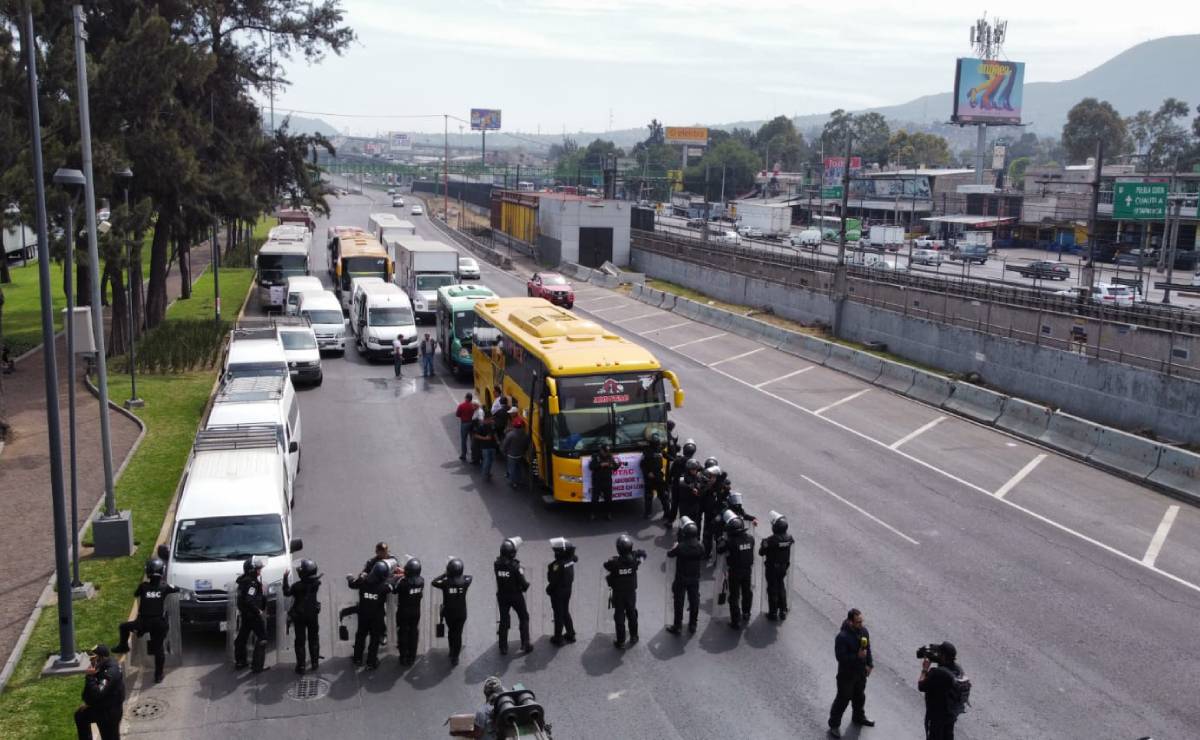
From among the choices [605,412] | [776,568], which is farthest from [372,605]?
[605,412]

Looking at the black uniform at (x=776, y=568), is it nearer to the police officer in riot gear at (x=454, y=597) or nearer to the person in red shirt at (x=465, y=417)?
the police officer in riot gear at (x=454, y=597)

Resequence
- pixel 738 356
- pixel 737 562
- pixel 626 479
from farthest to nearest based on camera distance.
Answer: pixel 738 356 < pixel 626 479 < pixel 737 562

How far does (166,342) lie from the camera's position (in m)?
31.8

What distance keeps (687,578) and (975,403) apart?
15778mm

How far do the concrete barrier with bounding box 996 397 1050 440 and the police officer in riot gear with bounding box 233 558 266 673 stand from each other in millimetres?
18258

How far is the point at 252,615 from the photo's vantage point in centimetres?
1180

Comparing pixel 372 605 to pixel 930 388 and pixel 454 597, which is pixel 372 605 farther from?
pixel 930 388

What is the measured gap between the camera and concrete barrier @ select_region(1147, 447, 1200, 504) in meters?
19.8

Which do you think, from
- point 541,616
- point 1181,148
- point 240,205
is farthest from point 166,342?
point 1181,148

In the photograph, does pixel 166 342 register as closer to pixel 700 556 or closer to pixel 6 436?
pixel 6 436

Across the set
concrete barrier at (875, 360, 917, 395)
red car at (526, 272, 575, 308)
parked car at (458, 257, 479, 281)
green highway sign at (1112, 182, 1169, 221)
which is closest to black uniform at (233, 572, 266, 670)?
concrete barrier at (875, 360, 917, 395)

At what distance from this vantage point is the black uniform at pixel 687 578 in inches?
504

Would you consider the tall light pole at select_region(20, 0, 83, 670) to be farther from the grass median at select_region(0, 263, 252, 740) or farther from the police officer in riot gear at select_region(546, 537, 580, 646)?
the police officer in riot gear at select_region(546, 537, 580, 646)

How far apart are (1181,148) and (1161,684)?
128m
